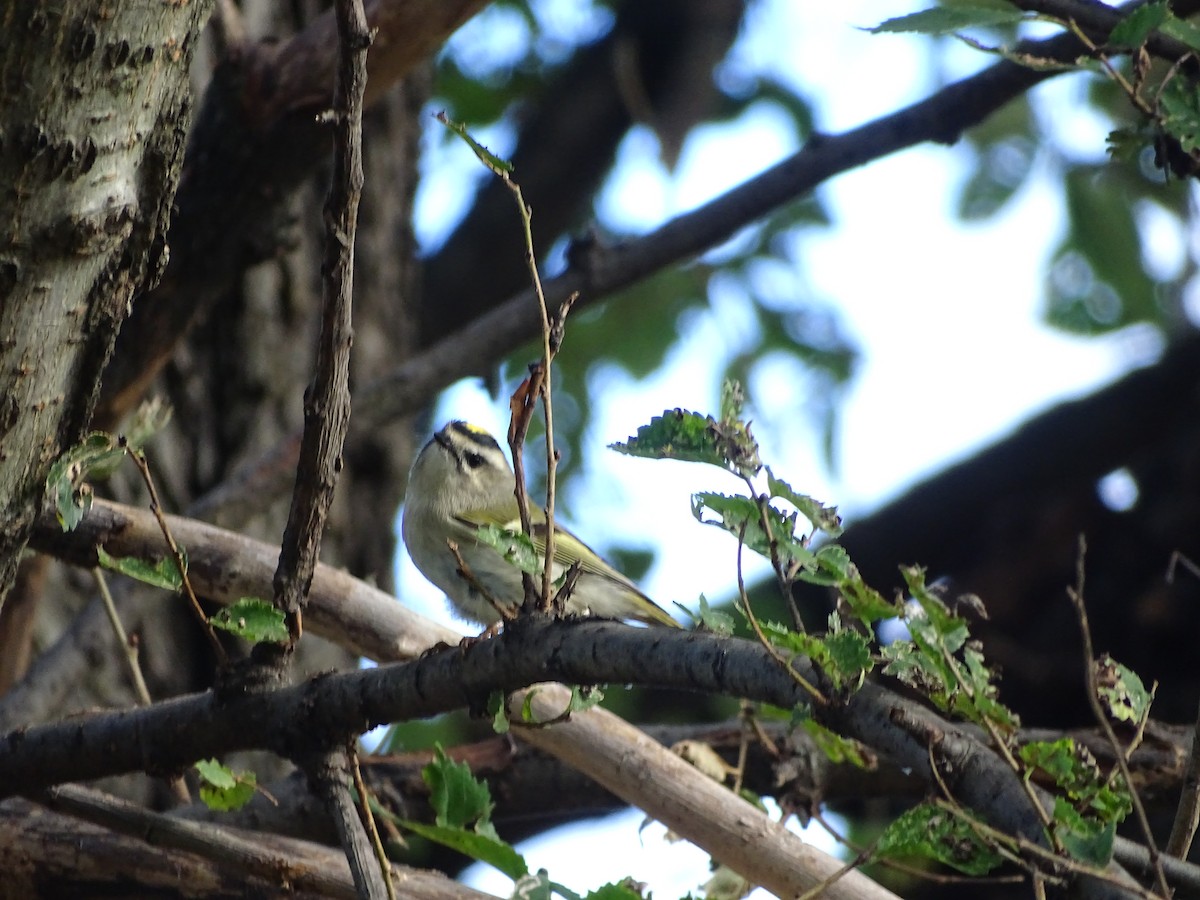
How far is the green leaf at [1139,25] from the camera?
1.92m

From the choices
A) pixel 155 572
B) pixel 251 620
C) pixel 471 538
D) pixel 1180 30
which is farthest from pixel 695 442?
pixel 471 538

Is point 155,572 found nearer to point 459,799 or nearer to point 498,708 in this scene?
point 498,708

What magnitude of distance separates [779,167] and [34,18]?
1873mm

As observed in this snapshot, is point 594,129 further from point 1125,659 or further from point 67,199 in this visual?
point 67,199

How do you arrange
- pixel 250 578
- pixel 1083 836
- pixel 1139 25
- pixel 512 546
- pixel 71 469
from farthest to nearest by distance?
pixel 250 578, pixel 1139 25, pixel 71 469, pixel 512 546, pixel 1083 836

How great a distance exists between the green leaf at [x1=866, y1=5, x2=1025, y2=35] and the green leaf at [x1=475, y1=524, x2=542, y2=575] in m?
1.02

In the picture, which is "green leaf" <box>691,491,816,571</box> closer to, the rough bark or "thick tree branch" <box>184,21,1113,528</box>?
the rough bark

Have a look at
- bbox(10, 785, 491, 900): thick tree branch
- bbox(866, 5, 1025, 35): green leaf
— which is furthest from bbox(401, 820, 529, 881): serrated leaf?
bbox(866, 5, 1025, 35): green leaf

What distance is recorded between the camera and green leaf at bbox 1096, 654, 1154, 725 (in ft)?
5.29

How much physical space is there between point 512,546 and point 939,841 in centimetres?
63

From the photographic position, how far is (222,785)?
2.17m

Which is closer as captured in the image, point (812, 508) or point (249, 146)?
point (812, 508)

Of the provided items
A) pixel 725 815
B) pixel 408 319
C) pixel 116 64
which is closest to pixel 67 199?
pixel 116 64

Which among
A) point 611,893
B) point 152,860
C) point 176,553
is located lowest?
point 611,893
